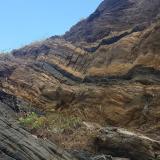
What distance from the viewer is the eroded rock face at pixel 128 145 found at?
71.3ft

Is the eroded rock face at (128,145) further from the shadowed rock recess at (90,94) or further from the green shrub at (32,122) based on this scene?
the green shrub at (32,122)

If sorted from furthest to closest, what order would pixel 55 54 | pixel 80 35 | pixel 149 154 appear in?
pixel 80 35
pixel 55 54
pixel 149 154

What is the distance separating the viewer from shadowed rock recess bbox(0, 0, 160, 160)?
71.6 ft

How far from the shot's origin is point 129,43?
33.4 meters

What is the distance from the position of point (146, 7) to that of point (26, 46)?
38.4 ft

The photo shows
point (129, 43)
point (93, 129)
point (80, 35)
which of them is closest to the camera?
point (93, 129)

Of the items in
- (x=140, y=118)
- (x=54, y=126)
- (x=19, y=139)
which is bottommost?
(x=140, y=118)

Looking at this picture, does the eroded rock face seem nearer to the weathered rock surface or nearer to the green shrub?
the weathered rock surface

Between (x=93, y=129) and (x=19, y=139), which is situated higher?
(x=19, y=139)

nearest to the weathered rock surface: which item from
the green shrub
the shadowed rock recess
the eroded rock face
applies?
the shadowed rock recess

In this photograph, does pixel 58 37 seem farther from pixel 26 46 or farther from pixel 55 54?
pixel 55 54

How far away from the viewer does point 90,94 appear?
29625mm

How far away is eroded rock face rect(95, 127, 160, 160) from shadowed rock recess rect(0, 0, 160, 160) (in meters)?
0.04

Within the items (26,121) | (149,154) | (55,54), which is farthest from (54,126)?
(55,54)
